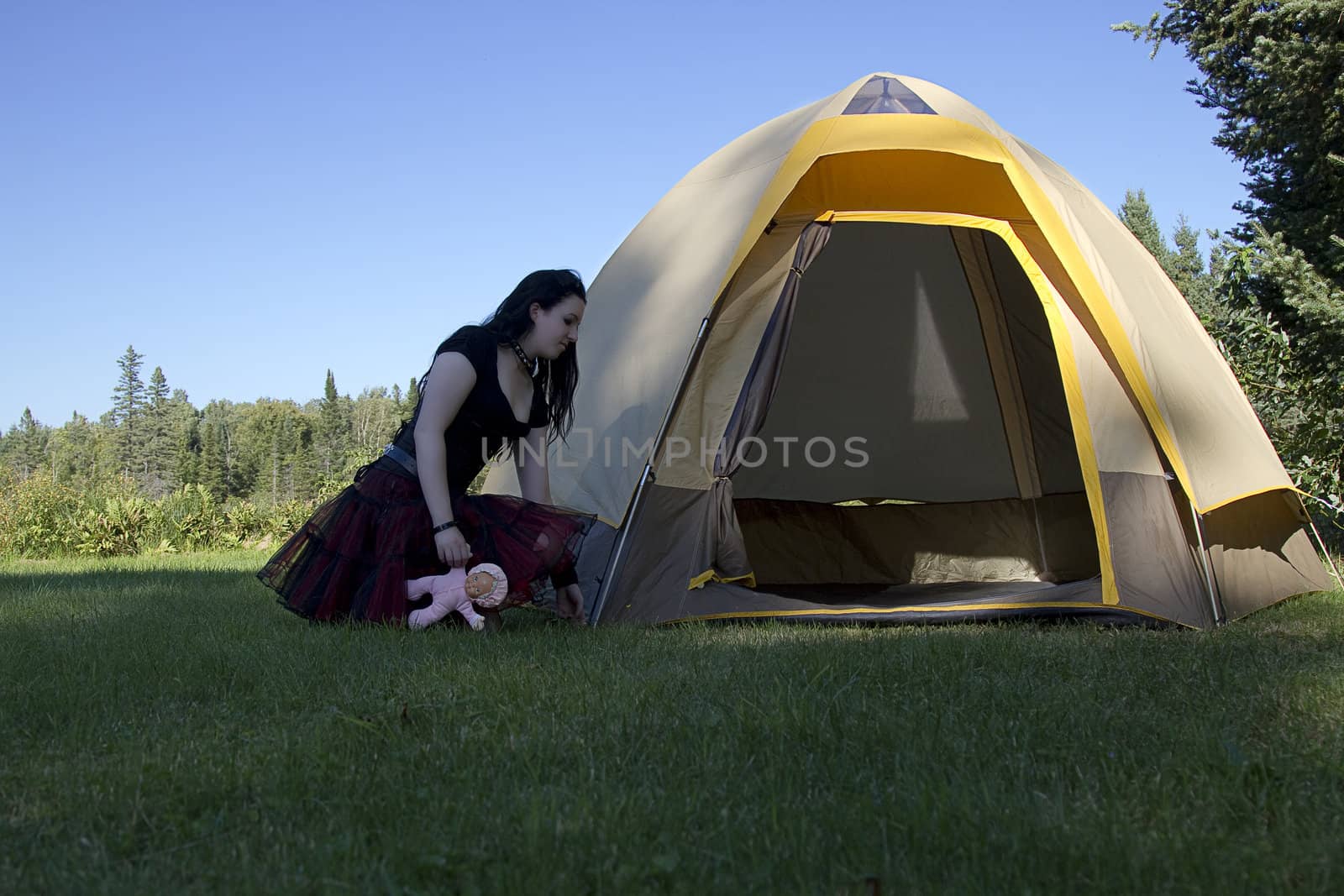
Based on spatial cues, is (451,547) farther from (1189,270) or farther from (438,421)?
(1189,270)

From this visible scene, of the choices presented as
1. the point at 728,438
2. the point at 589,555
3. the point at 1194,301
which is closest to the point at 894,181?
the point at 728,438

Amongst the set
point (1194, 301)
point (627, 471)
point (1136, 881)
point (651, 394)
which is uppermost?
point (1194, 301)

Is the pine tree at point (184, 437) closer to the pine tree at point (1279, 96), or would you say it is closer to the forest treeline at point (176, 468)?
the forest treeline at point (176, 468)

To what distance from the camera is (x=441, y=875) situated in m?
1.41

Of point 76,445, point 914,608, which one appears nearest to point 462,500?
point 914,608

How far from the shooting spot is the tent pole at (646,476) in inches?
134

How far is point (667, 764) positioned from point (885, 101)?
271cm

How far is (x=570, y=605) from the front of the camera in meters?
3.33

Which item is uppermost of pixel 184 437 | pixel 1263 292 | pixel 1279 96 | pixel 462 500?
pixel 184 437

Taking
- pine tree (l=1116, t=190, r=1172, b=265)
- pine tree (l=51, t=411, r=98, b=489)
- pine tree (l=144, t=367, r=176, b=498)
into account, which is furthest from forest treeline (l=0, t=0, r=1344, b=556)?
pine tree (l=51, t=411, r=98, b=489)

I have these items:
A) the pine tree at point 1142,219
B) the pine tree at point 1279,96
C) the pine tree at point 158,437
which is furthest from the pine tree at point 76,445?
the pine tree at point 1279,96

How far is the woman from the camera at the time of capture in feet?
10.3

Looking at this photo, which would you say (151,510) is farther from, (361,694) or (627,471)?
(361,694)

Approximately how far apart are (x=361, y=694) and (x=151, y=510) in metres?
6.25
